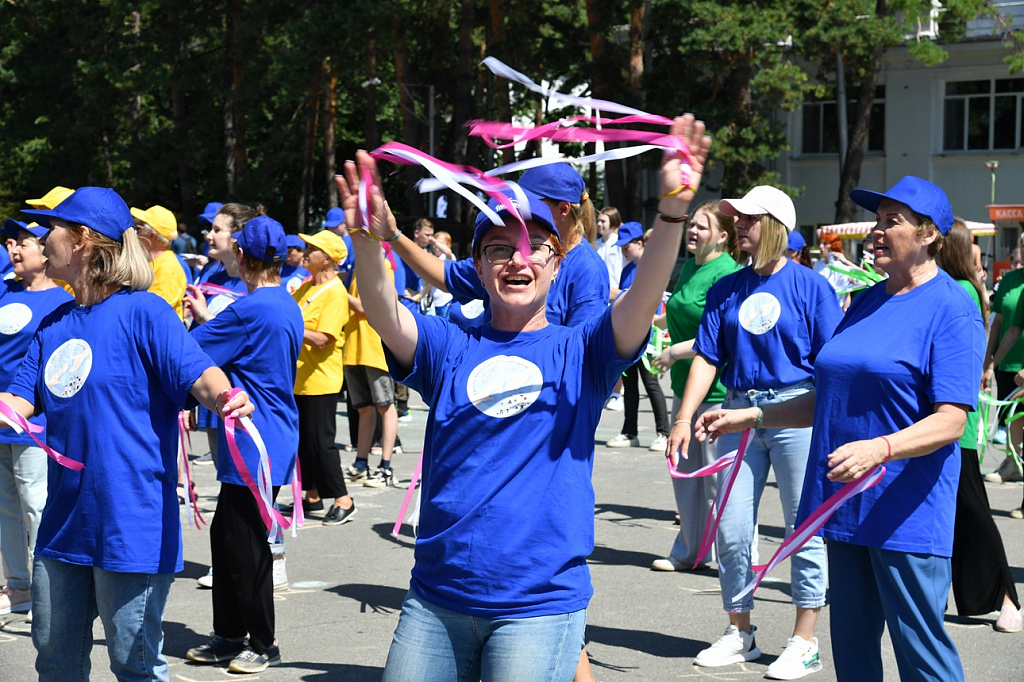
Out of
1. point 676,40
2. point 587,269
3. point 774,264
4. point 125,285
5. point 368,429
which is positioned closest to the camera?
point 125,285

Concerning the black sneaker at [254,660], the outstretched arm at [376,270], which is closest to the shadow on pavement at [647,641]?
the black sneaker at [254,660]

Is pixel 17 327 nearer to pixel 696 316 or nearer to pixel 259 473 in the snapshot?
pixel 259 473

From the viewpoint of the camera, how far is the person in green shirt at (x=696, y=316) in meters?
6.51

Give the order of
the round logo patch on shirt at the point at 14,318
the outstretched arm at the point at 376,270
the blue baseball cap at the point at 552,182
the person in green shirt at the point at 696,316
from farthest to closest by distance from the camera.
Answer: the person in green shirt at the point at 696,316 < the round logo patch on shirt at the point at 14,318 < the blue baseball cap at the point at 552,182 < the outstretched arm at the point at 376,270

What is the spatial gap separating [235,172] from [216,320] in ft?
99.8

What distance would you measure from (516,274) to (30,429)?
2.03 metres

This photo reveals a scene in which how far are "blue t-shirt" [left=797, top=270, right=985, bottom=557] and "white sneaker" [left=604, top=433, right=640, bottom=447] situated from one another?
7.46 meters

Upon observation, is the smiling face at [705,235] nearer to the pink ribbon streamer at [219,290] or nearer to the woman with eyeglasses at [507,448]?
the pink ribbon streamer at [219,290]

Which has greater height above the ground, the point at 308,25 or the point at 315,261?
the point at 308,25

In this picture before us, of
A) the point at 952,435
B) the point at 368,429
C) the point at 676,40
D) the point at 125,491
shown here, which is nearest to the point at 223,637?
the point at 125,491

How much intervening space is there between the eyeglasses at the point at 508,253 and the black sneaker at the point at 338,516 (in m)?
5.44

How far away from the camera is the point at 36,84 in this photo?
35406 mm

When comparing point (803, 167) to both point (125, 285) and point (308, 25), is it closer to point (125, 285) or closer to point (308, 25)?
point (308, 25)

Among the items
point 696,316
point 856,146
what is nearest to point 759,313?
point 696,316
